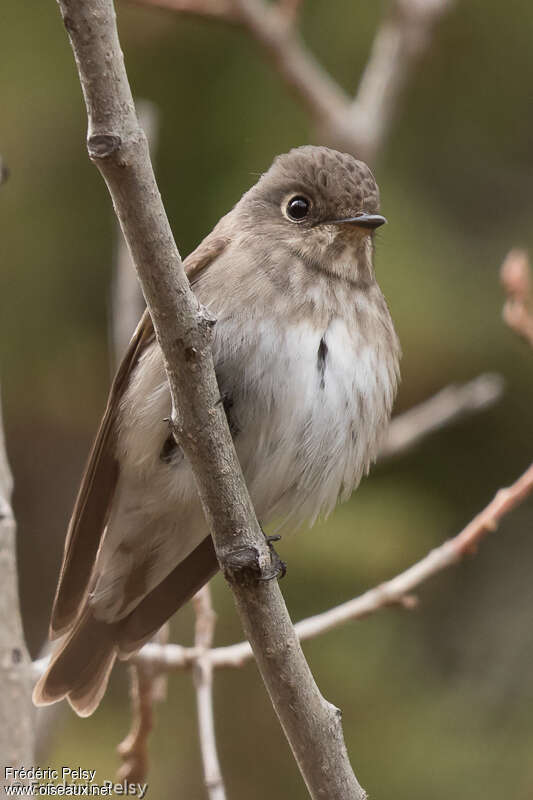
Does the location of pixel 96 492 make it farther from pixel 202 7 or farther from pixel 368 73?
pixel 368 73

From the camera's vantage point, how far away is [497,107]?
581 centimetres

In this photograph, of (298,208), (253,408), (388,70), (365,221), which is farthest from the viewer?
(388,70)

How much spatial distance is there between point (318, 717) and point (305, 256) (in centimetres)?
140

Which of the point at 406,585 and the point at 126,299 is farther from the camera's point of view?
the point at 126,299

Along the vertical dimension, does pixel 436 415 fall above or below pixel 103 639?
above

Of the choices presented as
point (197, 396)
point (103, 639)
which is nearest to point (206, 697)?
point (103, 639)

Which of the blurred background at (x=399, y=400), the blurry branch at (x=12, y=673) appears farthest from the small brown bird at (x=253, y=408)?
the blurred background at (x=399, y=400)

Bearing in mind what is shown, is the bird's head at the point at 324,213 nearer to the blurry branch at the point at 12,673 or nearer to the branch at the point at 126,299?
the branch at the point at 126,299

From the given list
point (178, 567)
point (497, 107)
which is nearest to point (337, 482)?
point (178, 567)

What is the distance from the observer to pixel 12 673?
270cm

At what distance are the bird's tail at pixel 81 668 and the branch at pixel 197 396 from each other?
1.06 m

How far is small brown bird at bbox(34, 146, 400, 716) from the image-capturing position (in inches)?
129

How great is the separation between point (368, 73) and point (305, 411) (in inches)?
91.2

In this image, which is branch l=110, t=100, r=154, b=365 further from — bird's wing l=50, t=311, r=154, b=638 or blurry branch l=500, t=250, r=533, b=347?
blurry branch l=500, t=250, r=533, b=347
